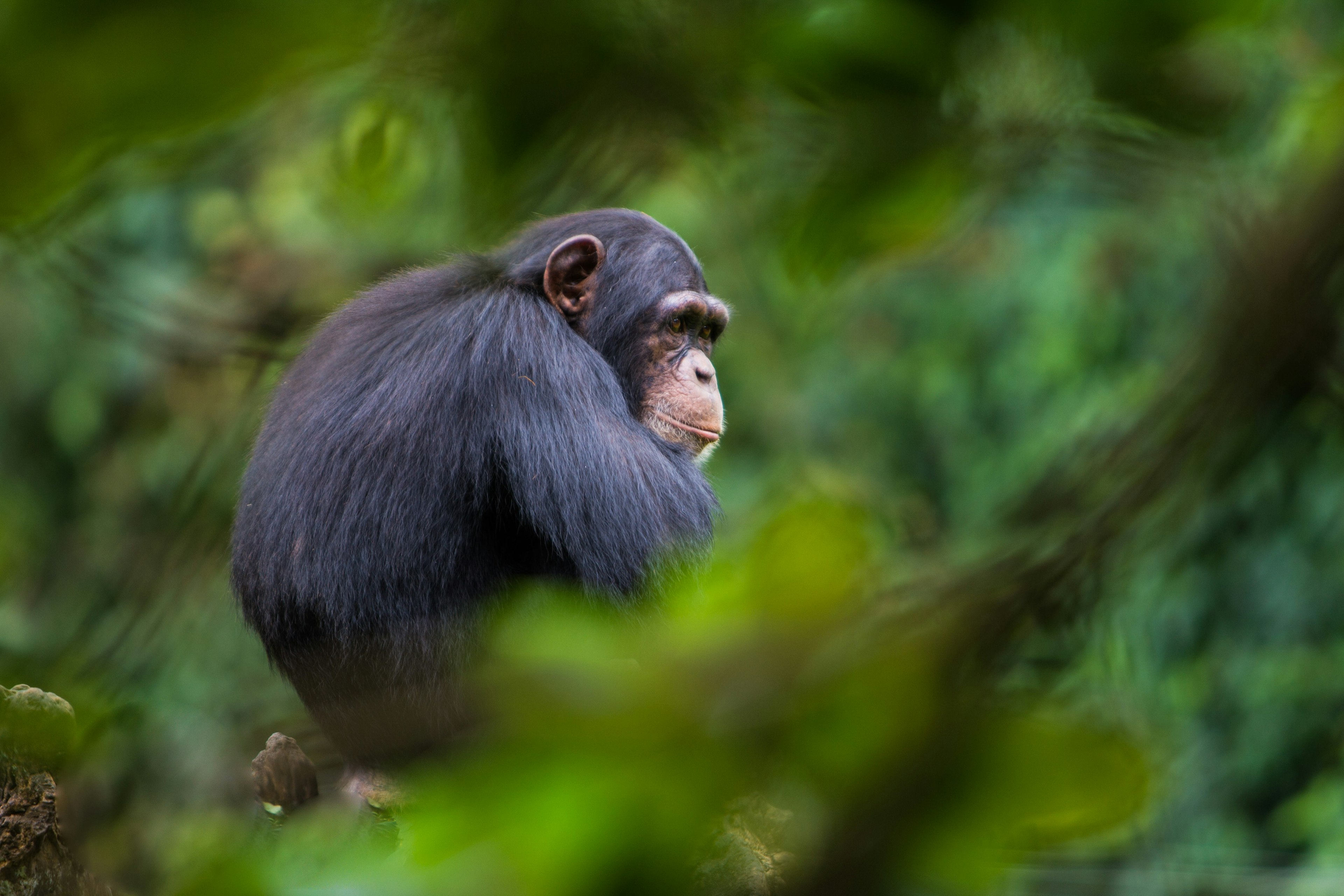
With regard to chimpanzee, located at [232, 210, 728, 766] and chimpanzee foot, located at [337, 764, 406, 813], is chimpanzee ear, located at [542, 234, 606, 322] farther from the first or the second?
chimpanzee foot, located at [337, 764, 406, 813]

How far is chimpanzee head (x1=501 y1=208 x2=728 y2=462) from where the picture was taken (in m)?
2.42

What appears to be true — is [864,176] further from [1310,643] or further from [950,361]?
[950,361]

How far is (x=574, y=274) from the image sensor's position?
241cm

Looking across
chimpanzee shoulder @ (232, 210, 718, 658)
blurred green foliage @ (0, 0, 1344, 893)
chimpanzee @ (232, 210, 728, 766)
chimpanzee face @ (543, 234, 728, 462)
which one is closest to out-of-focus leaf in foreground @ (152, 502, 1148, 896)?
blurred green foliage @ (0, 0, 1344, 893)

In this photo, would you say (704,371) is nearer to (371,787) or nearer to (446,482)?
(446,482)

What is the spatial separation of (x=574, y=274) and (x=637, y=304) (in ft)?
0.49

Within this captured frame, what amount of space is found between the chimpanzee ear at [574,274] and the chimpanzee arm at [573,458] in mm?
263

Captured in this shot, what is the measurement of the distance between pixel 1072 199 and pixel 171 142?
68 centimetres

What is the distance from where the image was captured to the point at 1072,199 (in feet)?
3.02

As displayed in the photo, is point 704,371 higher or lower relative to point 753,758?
higher

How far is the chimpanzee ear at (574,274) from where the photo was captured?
A: 2.38 meters

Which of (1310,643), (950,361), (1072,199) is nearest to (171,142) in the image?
(1072,199)

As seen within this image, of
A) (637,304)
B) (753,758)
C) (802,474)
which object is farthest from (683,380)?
(753,758)

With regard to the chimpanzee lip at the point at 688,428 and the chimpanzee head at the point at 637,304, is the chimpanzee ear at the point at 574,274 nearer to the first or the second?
the chimpanzee head at the point at 637,304
